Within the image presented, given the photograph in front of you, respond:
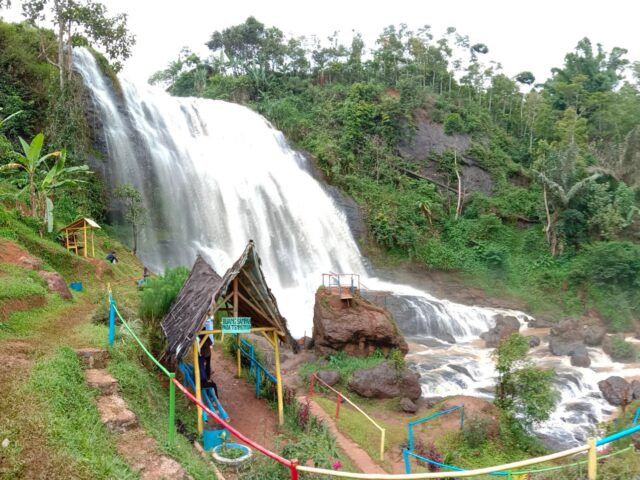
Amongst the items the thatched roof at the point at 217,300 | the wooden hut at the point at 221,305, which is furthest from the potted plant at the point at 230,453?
the thatched roof at the point at 217,300

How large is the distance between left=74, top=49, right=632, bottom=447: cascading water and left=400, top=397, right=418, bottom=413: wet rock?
236 centimetres

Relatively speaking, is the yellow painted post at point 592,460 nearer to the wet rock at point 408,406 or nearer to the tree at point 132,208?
the wet rock at point 408,406

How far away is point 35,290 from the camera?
33.8ft

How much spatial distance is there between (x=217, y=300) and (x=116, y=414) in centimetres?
278

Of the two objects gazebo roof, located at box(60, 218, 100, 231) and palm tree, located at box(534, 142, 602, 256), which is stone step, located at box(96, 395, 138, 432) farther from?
palm tree, located at box(534, 142, 602, 256)

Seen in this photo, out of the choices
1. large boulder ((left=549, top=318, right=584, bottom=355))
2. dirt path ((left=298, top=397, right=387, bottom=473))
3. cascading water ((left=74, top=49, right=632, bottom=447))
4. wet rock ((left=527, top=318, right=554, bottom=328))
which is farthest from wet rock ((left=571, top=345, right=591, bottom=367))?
dirt path ((left=298, top=397, right=387, bottom=473))

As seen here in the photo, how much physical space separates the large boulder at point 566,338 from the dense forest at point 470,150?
4.54 meters

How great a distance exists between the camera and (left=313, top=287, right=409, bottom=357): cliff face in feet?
55.1

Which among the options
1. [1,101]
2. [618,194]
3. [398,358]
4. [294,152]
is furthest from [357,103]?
[398,358]

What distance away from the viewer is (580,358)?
1897 centimetres

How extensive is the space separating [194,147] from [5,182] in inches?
427

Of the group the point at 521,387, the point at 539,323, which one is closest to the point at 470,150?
the point at 539,323

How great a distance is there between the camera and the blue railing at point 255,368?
34.6 feet

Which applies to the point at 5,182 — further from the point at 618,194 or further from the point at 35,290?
the point at 618,194
